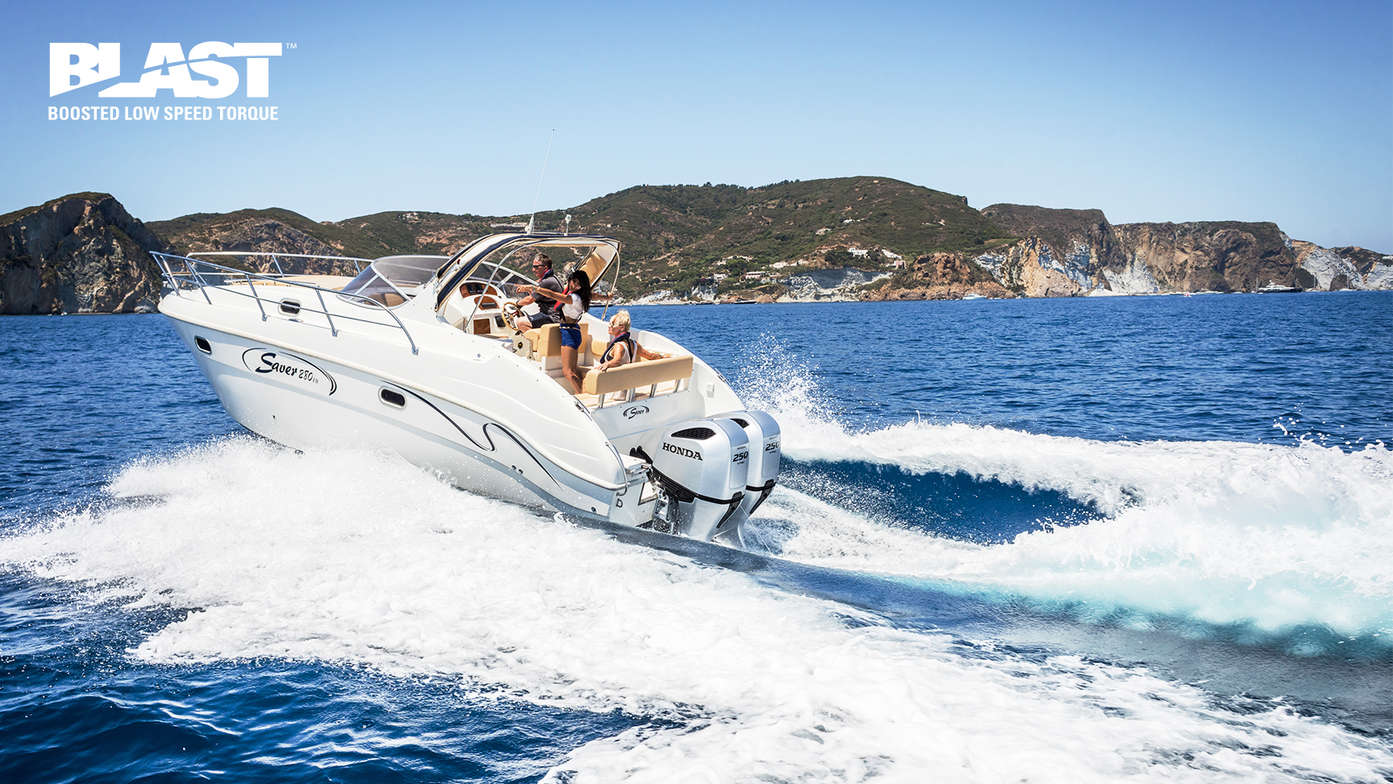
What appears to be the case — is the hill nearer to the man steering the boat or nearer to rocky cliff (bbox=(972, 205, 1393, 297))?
rocky cliff (bbox=(972, 205, 1393, 297))

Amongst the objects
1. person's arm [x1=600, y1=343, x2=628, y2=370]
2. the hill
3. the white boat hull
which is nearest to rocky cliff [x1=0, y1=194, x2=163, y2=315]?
the hill

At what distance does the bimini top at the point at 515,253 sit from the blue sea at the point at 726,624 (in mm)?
2042

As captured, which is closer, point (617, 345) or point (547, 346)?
point (617, 345)

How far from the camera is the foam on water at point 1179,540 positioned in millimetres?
5770

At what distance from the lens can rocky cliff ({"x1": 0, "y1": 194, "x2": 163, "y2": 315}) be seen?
74375 mm

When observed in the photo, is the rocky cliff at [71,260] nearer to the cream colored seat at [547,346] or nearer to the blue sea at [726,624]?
the blue sea at [726,624]

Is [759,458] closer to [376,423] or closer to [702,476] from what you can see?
[702,476]

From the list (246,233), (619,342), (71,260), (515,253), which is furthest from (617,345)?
(246,233)

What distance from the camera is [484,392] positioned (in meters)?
7.82

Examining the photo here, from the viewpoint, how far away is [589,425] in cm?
745

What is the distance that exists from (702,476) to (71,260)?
93.1 meters

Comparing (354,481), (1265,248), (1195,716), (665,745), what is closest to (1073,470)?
(1195,716)

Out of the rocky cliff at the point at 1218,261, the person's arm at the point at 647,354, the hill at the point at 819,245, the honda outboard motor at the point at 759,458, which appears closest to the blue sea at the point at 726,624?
the honda outboard motor at the point at 759,458

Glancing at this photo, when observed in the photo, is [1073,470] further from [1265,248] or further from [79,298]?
[1265,248]
